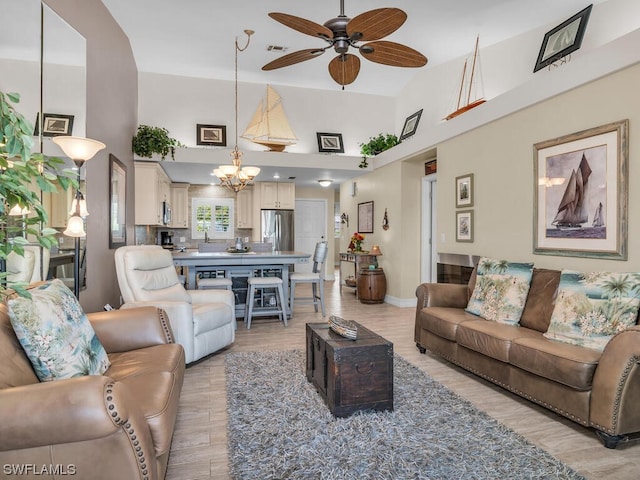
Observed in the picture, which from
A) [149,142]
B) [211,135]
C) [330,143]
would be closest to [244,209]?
[211,135]

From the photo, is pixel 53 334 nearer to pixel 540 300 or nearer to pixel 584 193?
pixel 540 300

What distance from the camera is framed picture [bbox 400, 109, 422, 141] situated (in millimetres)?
6473

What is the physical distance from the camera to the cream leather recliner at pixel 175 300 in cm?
317

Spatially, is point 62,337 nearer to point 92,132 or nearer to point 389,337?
point 92,132

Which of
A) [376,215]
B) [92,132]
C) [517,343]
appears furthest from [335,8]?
[517,343]

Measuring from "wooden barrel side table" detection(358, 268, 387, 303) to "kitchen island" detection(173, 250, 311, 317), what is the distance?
1.69m

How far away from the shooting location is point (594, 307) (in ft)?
7.86

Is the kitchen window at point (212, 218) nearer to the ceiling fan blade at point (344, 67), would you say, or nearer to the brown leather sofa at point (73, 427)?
the ceiling fan blade at point (344, 67)

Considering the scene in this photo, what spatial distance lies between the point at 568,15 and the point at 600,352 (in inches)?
133

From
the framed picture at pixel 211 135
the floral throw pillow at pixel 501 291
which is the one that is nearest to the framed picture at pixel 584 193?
the floral throw pillow at pixel 501 291

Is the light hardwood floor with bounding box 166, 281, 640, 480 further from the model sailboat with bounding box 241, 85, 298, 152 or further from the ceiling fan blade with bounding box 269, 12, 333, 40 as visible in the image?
the model sailboat with bounding box 241, 85, 298, 152

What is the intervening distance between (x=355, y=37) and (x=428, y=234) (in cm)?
410

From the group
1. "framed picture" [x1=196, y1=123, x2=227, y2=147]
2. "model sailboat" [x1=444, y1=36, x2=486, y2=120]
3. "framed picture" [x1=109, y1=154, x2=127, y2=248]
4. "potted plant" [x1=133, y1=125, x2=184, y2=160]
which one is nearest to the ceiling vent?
"framed picture" [x1=196, y1=123, x2=227, y2=147]

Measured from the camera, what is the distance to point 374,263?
6.68 metres
